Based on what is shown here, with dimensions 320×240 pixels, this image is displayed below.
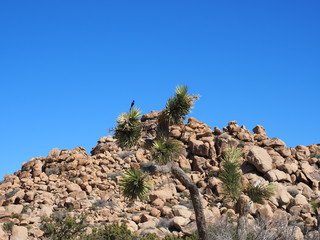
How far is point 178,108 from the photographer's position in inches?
690

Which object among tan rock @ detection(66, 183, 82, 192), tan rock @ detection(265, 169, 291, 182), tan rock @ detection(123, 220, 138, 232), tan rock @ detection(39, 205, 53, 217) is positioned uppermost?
tan rock @ detection(265, 169, 291, 182)

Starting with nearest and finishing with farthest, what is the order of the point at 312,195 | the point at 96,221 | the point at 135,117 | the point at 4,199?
the point at 135,117 → the point at 96,221 → the point at 4,199 → the point at 312,195

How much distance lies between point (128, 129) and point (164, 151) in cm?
152

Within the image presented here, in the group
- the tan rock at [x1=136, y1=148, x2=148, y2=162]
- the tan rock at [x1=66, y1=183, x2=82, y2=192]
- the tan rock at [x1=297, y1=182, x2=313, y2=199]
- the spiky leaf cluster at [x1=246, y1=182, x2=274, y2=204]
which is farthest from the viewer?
the tan rock at [x1=136, y1=148, x2=148, y2=162]

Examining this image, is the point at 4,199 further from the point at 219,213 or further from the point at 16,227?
the point at 219,213

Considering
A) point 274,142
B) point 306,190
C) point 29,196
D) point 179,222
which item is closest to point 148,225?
point 179,222

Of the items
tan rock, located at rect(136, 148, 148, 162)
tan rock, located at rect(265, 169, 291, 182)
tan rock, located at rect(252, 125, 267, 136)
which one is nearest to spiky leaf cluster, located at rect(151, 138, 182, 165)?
tan rock, located at rect(265, 169, 291, 182)

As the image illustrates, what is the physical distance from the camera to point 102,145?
131 ft

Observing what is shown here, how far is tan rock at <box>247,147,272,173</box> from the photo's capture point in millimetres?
32500

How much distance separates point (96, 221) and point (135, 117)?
1005 centimetres

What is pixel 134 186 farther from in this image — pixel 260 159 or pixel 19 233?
pixel 260 159

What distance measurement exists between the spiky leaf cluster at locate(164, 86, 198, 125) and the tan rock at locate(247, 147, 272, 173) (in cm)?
1618

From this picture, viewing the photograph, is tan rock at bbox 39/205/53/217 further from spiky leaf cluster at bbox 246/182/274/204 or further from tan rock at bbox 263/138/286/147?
tan rock at bbox 263/138/286/147

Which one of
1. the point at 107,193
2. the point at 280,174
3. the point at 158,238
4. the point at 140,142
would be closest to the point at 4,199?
the point at 107,193
